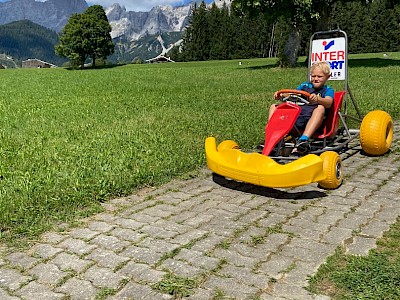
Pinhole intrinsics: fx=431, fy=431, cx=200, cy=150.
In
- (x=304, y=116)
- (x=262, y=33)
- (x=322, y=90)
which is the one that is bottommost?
(x=304, y=116)

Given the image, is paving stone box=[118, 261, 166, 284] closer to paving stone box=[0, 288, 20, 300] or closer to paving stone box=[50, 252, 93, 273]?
paving stone box=[50, 252, 93, 273]

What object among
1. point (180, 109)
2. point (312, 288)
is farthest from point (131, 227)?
point (180, 109)

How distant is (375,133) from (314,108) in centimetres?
100

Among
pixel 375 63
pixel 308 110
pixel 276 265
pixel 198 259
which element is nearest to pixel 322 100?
pixel 308 110

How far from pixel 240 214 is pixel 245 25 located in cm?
7261

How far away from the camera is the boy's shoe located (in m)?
5.13

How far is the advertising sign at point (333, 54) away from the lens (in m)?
6.98

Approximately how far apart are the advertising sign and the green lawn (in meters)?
1.56

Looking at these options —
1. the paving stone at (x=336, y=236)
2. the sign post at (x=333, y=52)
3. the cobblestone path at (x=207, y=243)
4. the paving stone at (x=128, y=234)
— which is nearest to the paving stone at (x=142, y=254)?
the cobblestone path at (x=207, y=243)

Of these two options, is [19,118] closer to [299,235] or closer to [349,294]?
[299,235]

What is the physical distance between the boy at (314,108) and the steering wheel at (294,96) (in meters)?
0.07

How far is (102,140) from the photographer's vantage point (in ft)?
22.1

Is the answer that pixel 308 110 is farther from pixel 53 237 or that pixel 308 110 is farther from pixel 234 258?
pixel 53 237

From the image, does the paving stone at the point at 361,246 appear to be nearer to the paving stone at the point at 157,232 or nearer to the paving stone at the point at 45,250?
the paving stone at the point at 157,232
